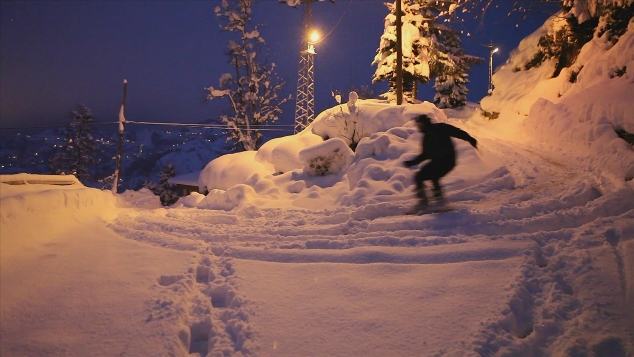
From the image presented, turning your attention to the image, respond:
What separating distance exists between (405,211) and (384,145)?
367cm

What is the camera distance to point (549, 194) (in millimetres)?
6207

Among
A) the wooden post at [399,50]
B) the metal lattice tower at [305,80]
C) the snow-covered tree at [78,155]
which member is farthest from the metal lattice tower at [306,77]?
the snow-covered tree at [78,155]

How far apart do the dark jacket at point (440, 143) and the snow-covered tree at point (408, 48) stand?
7.44 meters

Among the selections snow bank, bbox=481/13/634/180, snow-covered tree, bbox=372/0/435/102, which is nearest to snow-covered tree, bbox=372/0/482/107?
snow-covered tree, bbox=372/0/435/102

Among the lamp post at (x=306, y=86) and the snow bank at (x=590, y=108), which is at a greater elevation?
A: the lamp post at (x=306, y=86)

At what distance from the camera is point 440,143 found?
9750 mm

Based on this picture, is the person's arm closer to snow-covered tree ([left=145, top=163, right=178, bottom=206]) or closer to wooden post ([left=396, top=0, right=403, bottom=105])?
wooden post ([left=396, top=0, right=403, bottom=105])

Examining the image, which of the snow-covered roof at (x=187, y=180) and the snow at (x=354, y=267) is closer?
the snow at (x=354, y=267)

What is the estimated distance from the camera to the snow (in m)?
3.11

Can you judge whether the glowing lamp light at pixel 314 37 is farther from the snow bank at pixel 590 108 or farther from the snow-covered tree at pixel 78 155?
the snow-covered tree at pixel 78 155

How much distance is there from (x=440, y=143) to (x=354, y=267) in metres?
6.36

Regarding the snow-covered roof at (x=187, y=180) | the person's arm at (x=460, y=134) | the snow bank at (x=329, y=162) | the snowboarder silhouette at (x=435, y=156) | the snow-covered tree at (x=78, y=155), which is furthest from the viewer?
the snow-covered tree at (x=78, y=155)

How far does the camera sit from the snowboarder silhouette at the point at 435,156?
7135mm

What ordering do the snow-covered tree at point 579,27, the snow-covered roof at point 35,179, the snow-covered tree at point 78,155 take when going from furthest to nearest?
1. the snow-covered tree at point 78,155
2. the snow-covered tree at point 579,27
3. the snow-covered roof at point 35,179
